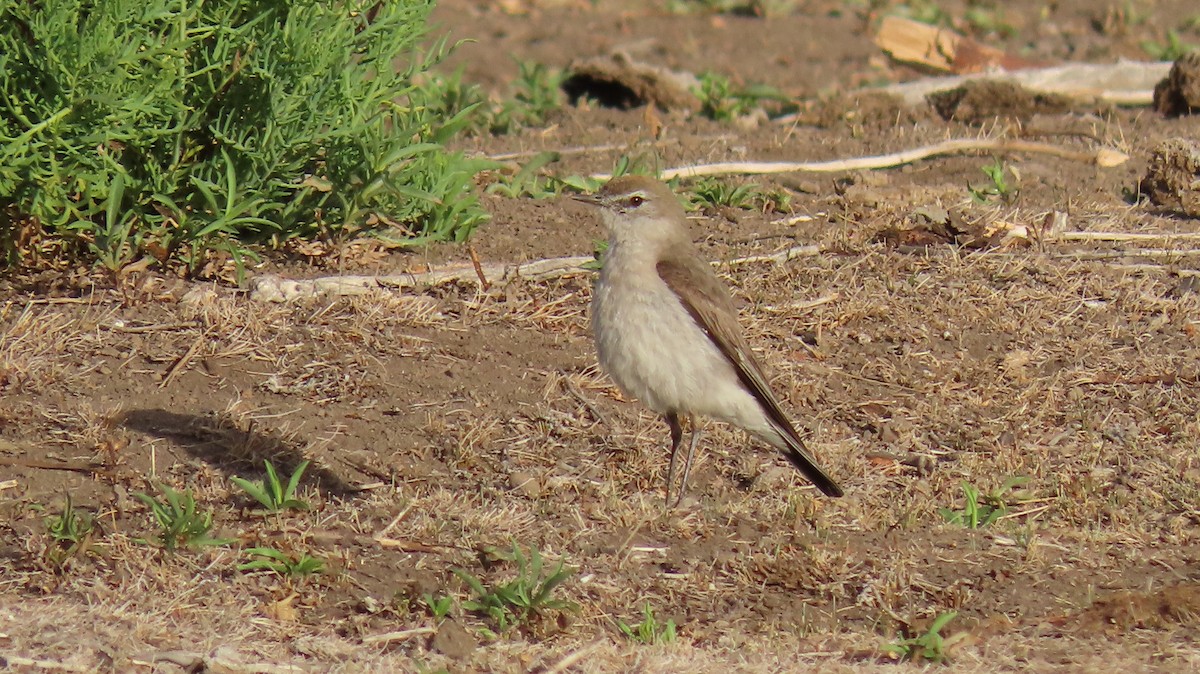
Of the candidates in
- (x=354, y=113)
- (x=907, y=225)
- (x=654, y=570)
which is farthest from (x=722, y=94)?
(x=654, y=570)

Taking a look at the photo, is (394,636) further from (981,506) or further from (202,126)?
(202,126)

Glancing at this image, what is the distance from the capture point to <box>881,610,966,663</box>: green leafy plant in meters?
5.77

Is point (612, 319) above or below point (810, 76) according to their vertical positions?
above

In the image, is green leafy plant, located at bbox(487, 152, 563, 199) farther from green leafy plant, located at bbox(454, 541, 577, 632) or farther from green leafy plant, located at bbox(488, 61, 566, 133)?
green leafy plant, located at bbox(454, 541, 577, 632)

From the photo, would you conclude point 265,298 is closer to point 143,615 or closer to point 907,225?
point 143,615

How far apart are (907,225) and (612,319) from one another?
314 cm

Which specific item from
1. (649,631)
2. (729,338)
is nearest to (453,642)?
(649,631)

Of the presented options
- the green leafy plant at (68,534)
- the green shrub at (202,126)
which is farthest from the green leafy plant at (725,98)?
the green leafy plant at (68,534)

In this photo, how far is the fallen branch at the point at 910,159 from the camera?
10.3 m

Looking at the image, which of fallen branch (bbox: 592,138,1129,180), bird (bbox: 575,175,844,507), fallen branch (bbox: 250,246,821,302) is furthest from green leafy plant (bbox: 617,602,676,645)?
fallen branch (bbox: 592,138,1129,180)

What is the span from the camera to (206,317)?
26.3 feet

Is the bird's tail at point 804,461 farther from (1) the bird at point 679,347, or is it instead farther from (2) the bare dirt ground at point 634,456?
(2) the bare dirt ground at point 634,456

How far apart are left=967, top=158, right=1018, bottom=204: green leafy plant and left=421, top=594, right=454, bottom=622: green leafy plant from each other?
5.10m

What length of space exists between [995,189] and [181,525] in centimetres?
587
